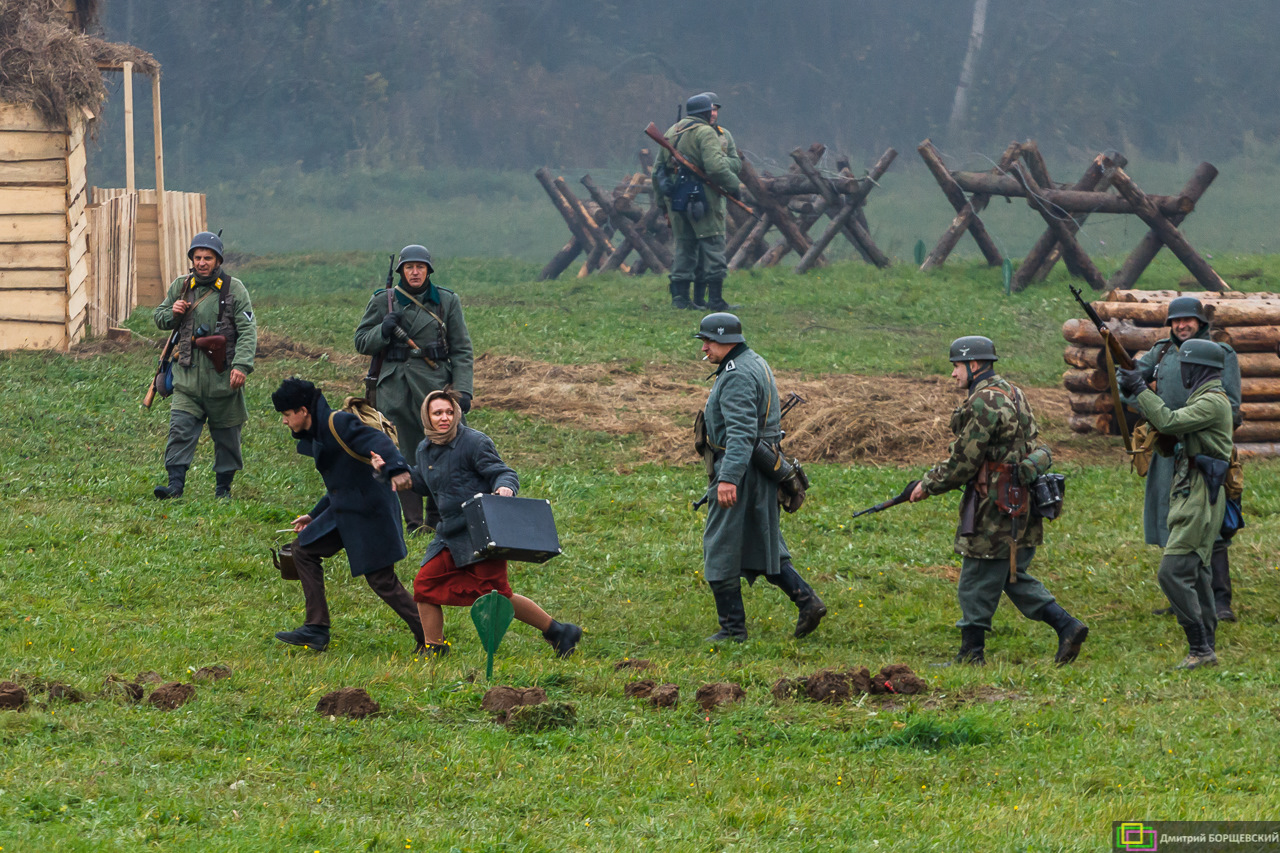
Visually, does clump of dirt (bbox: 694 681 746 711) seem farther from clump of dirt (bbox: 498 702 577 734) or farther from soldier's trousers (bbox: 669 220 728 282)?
soldier's trousers (bbox: 669 220 728 282)

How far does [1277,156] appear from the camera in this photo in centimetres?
4394

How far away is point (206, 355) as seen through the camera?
1086 cm

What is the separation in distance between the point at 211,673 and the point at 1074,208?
54.9ft

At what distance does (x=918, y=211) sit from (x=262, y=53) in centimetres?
2197

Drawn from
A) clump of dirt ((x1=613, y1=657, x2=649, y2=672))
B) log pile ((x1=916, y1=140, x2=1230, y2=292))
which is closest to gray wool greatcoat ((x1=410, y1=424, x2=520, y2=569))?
clump of dirt ((x1=613, y1=657, x2=649, y2=672))

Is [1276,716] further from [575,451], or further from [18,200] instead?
[18,200]

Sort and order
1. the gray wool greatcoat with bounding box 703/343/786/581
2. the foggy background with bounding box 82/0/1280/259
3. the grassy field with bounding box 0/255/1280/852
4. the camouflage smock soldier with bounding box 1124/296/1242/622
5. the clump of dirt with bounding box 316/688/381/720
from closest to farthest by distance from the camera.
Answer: the grassy field with bounding box 0/255/1280/852 → the clump of dirt with bounding box 316/688/381/720 → the gray wool greatcoat with bounding box 703/343/786/581 → the camouflage smock soldier with bounding box 1124/296/1242/622 → the foggy background with bounding box 82/0/1280/259

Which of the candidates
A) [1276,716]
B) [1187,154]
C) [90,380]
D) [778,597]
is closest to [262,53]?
[1187,154]

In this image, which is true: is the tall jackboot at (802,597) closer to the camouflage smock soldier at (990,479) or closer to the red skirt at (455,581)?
the camouflage smock soldier at (990,479)

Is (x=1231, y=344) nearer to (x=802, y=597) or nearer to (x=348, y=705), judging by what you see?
(x=802, y=597)

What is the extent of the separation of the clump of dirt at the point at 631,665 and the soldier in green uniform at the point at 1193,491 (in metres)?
2.75

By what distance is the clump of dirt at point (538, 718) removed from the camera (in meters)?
6.04

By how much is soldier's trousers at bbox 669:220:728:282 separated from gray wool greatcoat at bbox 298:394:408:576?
12031 millimetres

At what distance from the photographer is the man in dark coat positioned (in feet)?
24.1
